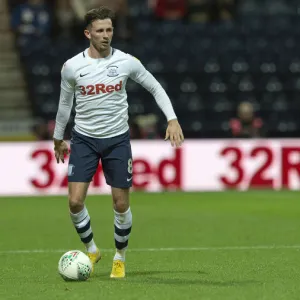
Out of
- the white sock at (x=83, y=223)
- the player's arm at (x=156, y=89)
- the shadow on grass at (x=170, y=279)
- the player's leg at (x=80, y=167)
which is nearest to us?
the shadow on grass at (x=170, y=279)

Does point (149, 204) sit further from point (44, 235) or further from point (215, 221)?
point (44, 235)

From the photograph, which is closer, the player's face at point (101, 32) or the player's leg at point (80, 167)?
the player's face at point (101, 32)

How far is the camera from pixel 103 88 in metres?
8.07

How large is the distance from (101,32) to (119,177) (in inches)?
44.2

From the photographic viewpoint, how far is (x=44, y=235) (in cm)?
1180

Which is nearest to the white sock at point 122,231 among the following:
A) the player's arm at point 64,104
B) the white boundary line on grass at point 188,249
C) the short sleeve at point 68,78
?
the player's arm at point 64,104

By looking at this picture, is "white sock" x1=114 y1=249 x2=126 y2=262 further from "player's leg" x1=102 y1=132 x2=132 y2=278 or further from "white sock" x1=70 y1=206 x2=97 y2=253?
"white sock" x1=70 y1=206 x2=97 y2=253

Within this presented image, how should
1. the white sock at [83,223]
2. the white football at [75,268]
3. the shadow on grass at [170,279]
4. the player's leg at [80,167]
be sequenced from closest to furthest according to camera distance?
the shadow on grass at [170,279], the white football at [75,268], the player's leg at [80,167], the white sock at [83,223]

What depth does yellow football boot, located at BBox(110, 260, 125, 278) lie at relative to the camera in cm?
805

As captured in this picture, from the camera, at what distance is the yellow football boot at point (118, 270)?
317 inches

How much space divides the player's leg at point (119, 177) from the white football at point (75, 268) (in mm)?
315

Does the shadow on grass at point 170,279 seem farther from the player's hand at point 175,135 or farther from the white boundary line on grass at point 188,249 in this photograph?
the white boundary line on grass at point 188,249

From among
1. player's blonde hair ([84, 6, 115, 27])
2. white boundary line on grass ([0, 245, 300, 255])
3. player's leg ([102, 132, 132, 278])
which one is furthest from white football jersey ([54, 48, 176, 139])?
white boundary line on grass ([0, 245, 300, 255])

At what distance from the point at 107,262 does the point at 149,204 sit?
271 inches
